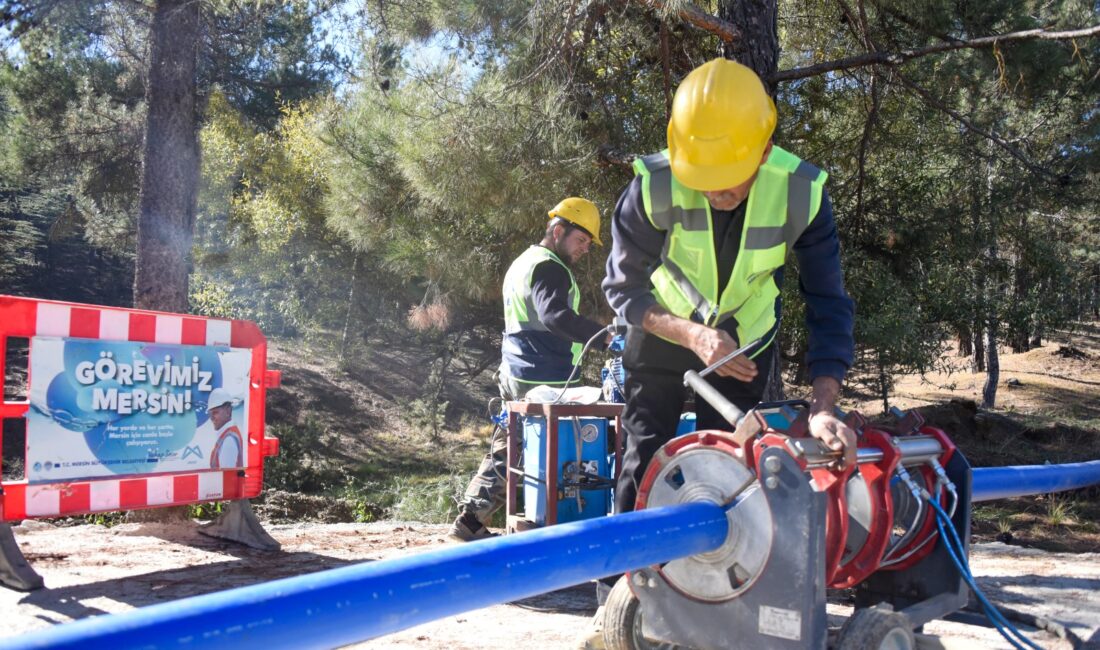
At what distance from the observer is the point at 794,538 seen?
2188mm

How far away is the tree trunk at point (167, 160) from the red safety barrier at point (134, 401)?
330 cm

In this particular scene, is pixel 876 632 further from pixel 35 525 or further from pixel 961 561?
pixel 35 525

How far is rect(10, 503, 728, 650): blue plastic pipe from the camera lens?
1.33 meters

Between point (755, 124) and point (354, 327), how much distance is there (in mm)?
17120

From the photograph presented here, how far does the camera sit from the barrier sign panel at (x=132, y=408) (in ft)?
13.8

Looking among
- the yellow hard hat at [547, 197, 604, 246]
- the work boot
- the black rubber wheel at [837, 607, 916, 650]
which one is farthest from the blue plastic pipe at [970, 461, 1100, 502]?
the work boot

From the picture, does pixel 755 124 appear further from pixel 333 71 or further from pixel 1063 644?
pixel 333 71

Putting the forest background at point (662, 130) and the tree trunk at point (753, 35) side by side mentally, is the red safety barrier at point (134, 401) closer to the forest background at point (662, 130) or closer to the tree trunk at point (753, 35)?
the forest background at point (662, 130)

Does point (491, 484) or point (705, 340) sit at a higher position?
point (705, 340)

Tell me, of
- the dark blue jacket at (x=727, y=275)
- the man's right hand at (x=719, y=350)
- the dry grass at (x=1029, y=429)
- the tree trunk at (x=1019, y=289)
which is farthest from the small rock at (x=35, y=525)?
the tree trunk at (x=1019, y=289)

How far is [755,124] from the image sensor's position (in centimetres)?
267

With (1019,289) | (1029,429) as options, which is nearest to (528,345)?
(1019,289)

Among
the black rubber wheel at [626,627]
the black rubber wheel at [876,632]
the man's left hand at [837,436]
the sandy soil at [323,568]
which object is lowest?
the sandy soil at [323,568]

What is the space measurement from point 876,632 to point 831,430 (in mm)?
547
